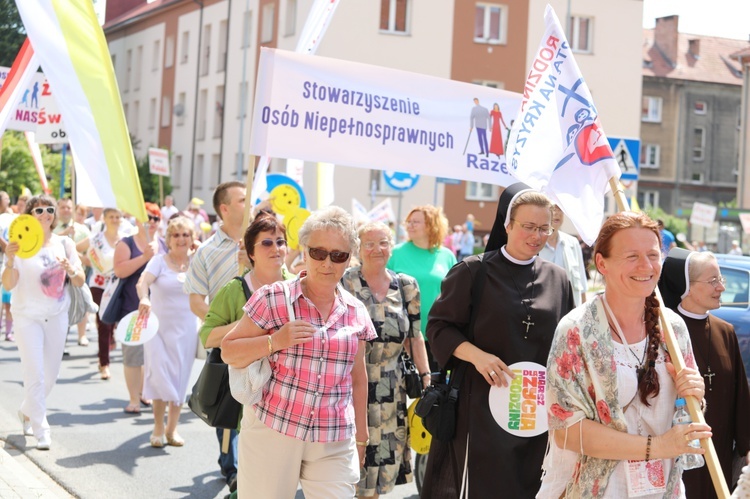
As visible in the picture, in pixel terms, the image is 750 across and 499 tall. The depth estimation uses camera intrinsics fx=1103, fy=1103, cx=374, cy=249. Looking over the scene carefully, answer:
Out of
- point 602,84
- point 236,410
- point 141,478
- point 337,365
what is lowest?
point 141,478

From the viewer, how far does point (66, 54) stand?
660cm

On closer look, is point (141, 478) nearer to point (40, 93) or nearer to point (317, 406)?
point (317, 406)

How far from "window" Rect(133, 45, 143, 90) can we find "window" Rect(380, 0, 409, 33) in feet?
67.6

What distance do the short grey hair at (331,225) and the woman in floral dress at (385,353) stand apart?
67.9 inches

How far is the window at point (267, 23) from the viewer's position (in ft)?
147

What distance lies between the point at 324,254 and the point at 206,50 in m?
47.0

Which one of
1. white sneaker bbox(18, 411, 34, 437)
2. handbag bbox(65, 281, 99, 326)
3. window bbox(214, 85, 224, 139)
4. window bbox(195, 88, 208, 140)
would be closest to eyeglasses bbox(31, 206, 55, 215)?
handbag bbox(65, 281, 99, 326)

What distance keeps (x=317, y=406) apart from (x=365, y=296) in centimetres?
192

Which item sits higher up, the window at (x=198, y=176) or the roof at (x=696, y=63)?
the roof at (x=696, y=63)

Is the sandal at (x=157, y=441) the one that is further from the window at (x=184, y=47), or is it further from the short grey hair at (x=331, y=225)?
the window at (x=184, y=47)

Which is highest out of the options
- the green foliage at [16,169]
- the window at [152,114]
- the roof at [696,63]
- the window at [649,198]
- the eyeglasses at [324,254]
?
the roof at [696,63]

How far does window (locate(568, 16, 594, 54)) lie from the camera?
146 feet

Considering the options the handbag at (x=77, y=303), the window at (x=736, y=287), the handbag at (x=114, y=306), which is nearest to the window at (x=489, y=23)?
the window at (x=736, y=287)

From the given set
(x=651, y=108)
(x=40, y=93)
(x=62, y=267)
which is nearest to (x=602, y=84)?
(x=651, y=108)
